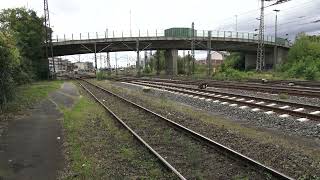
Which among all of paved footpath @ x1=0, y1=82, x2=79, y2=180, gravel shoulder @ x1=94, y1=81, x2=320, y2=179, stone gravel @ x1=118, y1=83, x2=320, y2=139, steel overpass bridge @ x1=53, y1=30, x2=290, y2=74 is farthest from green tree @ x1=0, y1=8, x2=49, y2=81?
gravel shoulder @ x1=94, y1=81, x2=320, y2=179

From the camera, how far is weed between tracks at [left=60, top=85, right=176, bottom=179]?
9.20m

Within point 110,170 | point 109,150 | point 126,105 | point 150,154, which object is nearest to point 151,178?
point 110,170

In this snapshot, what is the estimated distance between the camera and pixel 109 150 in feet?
38.4

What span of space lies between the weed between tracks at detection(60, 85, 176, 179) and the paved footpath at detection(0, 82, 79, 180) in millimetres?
357

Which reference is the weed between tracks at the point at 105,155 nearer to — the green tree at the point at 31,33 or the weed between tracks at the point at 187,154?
the weed between tracks at the point at 187,154

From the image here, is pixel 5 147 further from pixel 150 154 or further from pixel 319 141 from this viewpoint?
pixel 319 141

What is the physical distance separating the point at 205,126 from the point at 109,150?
470 cm

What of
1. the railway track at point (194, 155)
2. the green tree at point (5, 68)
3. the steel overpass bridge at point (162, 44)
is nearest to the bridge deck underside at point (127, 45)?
the steel overpass bridge at point (162, 44)

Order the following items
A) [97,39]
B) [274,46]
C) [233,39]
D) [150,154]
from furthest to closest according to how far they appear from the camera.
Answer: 1. [274,46]
2. [233,39]
3. [97,39]
4. [150,154]

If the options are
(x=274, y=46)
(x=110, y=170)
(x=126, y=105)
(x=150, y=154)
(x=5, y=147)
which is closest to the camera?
(x=110, y=170)

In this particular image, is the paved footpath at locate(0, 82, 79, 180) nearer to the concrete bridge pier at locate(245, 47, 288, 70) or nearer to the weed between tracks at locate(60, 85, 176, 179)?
the weed between tracks at locate(60, 85, 176, 179)

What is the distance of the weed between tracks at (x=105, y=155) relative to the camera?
9203 millimetres

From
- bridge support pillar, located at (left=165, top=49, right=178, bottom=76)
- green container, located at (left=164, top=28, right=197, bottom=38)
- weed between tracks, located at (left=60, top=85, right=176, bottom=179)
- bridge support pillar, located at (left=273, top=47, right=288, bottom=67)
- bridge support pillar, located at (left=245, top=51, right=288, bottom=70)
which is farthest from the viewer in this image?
bridge support pillar, located at (left=245, top=51, right=288, bottom=70)

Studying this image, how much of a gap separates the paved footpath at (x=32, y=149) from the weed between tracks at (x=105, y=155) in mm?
357
